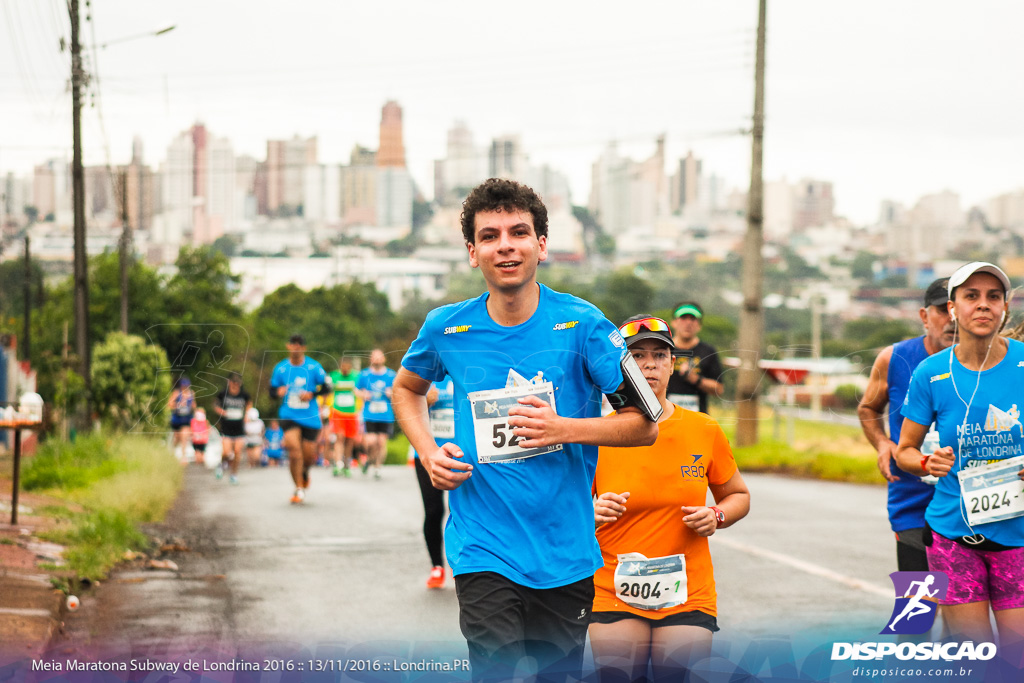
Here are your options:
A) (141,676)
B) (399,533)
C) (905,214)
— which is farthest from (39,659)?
(905,214)

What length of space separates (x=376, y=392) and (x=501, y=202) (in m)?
12.4

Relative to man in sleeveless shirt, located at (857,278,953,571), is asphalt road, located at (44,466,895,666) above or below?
below

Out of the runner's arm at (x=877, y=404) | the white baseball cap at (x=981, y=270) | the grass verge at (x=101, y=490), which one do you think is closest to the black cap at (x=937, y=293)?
the runner's arm at (x=877, y=404)

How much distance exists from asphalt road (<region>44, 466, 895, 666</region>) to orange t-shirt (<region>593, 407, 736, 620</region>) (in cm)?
109

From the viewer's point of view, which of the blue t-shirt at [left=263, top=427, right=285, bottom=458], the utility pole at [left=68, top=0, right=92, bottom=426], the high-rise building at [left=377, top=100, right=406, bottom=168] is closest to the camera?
the utility pole at [left=68, top=0, right=92, bottom=426]

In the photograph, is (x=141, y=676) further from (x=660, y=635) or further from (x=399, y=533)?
(x=399, y=533)

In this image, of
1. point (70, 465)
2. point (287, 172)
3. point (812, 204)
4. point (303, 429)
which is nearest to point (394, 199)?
point (287, 172)

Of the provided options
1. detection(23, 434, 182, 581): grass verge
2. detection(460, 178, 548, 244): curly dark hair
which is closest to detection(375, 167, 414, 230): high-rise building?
detection(23, 434, 182, 581): grass verge

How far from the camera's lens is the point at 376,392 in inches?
625

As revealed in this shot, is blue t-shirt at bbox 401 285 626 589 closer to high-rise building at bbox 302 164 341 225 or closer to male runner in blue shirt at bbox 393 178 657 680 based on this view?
male runner in blue shirt at bbox 393 178 657 680

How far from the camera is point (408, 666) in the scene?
467 centimetres

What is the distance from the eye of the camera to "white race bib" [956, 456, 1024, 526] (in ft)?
14.6

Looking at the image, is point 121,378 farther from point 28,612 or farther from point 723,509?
point 723,509

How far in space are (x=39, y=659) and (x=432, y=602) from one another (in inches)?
121
